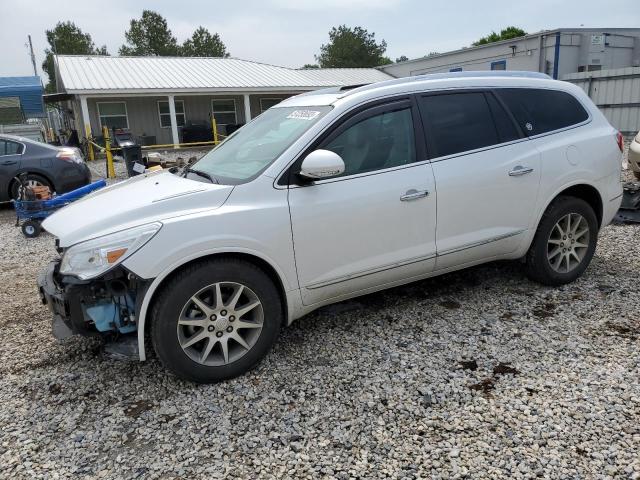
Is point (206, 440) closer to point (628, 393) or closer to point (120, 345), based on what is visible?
point (120, 345)

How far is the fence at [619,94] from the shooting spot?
14.9 metres

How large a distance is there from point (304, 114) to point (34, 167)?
764 cm

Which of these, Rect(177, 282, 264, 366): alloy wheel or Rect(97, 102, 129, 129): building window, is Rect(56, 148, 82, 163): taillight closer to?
Rect(177, 282, 264, 366): alloy wheel

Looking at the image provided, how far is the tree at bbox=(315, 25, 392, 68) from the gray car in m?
58.4

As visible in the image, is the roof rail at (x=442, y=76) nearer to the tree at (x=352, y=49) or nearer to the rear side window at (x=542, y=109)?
the rear side window at (x=542, y=109)

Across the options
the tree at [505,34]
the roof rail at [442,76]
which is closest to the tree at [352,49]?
the tree at [505,34]

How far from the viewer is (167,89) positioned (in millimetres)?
21609

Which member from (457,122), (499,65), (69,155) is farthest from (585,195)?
(499,65)

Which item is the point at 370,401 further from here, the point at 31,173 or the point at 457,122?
the point at 31,173

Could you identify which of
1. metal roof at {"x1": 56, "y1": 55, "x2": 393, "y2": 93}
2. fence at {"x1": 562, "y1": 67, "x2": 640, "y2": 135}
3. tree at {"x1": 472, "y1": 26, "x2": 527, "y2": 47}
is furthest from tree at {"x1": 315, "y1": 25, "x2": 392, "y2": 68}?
fence at {"x1": 562, "y1": 67, "x2": 640, "y2": 135}

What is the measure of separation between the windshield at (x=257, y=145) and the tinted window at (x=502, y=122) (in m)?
1.43

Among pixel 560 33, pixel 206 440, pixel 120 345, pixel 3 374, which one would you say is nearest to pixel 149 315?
pixel 120 345

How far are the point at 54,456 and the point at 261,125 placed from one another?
271 centimetres

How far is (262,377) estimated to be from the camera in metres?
3.25
